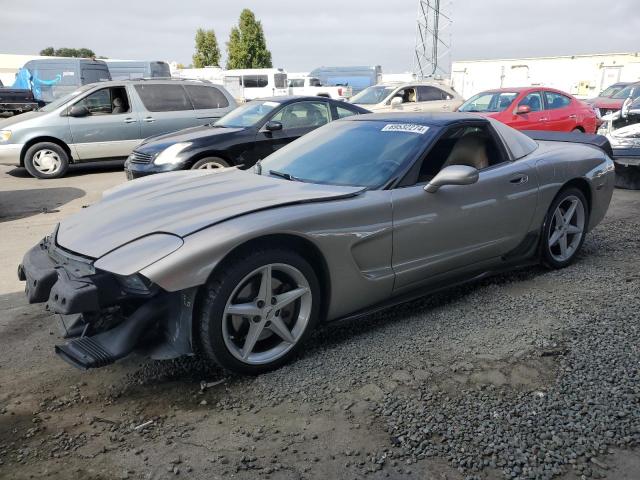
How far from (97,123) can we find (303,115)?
159 inches

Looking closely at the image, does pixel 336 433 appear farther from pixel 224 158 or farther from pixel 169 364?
pixel 224 158

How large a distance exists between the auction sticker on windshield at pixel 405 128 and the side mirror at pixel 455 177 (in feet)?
1.59

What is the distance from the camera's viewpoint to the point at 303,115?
26.8 feet

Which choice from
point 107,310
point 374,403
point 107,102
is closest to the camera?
point 374,403

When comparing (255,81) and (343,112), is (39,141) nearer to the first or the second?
(343,112)

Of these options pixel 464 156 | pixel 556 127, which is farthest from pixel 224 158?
pixel 556 127

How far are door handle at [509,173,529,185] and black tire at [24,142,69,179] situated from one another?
27.4 feet

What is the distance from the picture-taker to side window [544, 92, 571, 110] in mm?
11223

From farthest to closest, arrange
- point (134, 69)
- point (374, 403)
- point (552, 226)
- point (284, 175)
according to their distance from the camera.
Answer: point (134, 69) < point (552, 226) < point (284, 175) < point (374, 403)

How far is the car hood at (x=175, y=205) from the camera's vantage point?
108 inches

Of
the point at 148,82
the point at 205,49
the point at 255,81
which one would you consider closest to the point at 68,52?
the point at 205,49

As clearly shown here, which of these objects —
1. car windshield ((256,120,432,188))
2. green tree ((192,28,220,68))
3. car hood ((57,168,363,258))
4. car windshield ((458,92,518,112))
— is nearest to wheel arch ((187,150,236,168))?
car windshield ((256,120,432,188))

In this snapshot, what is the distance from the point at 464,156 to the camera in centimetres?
383

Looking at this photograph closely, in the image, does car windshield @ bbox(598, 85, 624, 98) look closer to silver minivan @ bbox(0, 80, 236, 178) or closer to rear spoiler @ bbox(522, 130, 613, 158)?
silver minivan @ bbox(0, 80, 236, 178)
